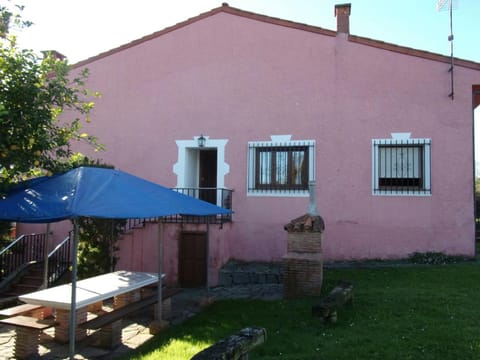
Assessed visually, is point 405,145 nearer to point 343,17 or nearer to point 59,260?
point 343,17

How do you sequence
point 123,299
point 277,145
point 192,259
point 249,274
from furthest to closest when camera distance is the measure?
point 277,145 < point 192,259 < point 249,274 < point 123,299

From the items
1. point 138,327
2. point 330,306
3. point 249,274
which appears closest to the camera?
point 330,306

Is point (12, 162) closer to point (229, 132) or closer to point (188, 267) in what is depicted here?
point (188, 267)

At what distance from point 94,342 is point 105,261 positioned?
303 centimetres

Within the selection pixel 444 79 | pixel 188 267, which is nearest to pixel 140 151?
pixel 188 267

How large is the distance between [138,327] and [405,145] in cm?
750

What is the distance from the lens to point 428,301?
595 cm

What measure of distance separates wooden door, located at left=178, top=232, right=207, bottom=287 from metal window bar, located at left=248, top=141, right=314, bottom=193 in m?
1.97

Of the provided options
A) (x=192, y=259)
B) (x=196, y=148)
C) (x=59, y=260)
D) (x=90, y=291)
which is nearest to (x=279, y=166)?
(x=196, y=148)

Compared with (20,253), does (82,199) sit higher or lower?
higher

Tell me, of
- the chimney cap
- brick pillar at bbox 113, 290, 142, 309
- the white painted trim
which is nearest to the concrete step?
the white painted trim

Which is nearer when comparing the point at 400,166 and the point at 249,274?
the point at 249,274

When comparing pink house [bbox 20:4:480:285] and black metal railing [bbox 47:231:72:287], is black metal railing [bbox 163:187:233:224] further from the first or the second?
black metal railing [bbox 47:231:72:287]

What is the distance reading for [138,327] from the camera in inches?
249
